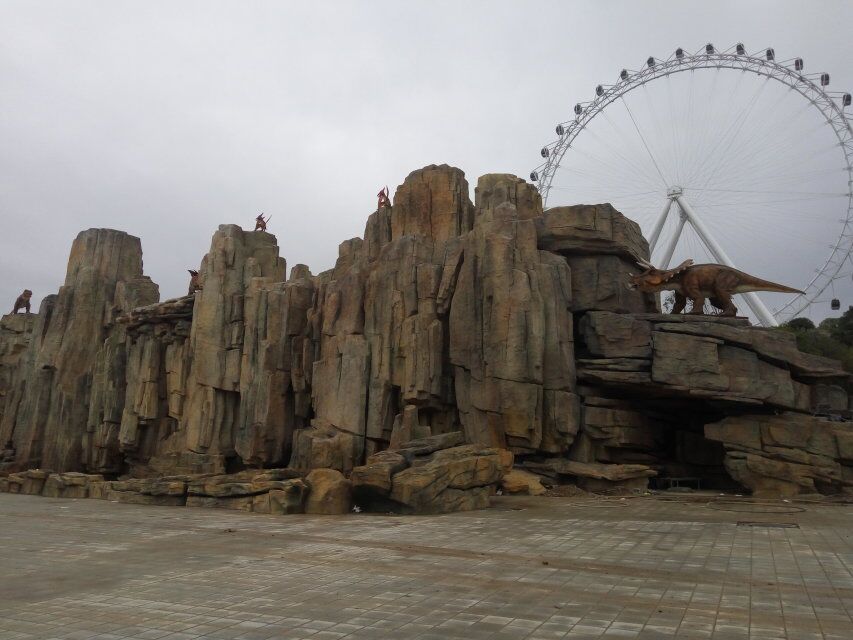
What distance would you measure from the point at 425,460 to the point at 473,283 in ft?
25.4

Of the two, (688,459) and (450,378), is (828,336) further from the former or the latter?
(450,378)

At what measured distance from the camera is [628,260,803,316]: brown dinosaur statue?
2280cm

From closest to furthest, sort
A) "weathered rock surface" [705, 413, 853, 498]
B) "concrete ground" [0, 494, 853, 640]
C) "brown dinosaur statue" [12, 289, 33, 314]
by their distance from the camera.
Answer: "concrete ground" [0, 494, 853, 640], "weathered rock surface" [705, 413, 853, 498], "brown dinosaur statue" [12, 289, 33, 314]

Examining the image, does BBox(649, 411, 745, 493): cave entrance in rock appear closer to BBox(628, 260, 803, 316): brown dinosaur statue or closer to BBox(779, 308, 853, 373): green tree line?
BBox(628, 260, 803, 316): brown dinosaur statue

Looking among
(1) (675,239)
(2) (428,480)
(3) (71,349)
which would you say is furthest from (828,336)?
(3) (71,349)

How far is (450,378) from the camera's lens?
2325cm

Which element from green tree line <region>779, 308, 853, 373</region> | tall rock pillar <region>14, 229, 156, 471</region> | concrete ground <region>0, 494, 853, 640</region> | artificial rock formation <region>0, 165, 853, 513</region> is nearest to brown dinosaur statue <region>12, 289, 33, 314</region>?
tall rock pillar <region>14, 229, 156, 471</region>

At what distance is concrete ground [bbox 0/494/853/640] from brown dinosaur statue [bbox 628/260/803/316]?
1016cm

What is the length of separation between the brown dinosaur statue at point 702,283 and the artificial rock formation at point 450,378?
86 centimetres

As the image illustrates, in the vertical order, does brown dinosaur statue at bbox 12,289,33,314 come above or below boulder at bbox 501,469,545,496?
above

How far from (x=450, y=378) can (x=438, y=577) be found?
49.3ft

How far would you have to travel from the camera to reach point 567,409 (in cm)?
2061

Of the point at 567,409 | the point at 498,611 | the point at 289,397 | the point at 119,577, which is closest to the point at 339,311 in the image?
the point at 289,397

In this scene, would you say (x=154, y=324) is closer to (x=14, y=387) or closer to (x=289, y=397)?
(x=289, y=397)
